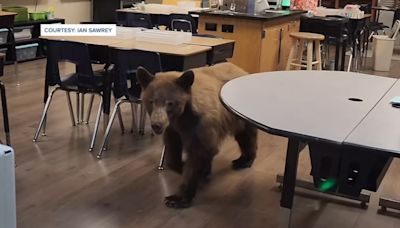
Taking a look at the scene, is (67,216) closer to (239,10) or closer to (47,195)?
(47,195)

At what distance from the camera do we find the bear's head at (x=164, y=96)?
9.16 ft

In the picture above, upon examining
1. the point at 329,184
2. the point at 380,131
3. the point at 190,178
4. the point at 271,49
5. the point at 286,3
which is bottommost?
the point at 190,178

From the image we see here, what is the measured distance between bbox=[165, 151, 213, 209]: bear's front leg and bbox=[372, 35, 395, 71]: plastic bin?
5.70m

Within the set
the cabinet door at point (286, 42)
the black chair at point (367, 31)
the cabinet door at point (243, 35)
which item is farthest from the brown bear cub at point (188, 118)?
the black chair at point (367, 31)

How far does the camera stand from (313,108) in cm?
237

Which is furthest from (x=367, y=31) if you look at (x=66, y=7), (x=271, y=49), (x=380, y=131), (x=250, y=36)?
(x=380, y=131)

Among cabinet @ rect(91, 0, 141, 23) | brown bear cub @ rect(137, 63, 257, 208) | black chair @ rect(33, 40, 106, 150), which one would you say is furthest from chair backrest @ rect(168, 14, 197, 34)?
cabinet @ rect(91, 0, 141, 23)

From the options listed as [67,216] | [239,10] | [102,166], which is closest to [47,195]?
[67,216]

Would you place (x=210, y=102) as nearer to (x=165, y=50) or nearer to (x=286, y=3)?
(x=165, y=50)

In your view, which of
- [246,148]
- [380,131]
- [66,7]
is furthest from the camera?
[66,7]

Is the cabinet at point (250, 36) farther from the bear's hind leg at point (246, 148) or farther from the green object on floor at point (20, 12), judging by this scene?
the green object on floor at point (20, 12)

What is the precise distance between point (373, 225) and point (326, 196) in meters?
0.40

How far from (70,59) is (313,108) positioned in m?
2.20
